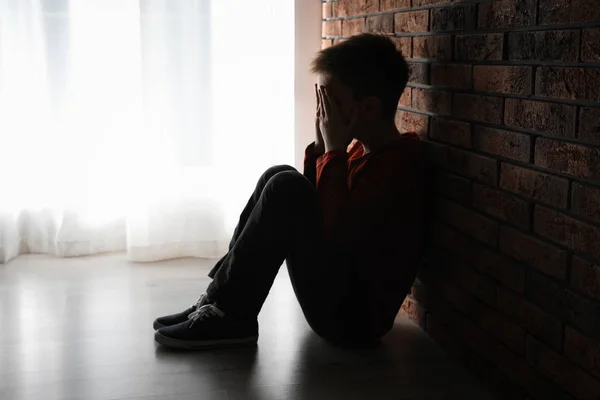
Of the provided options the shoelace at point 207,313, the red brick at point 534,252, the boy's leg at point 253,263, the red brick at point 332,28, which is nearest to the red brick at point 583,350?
the red brick at point 534,252

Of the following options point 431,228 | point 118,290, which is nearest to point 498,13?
point 431,228

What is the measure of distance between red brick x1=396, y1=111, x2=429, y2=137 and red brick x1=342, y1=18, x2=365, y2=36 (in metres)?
0.41

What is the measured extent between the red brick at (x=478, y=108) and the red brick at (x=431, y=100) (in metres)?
0.05

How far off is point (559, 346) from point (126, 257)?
71.5 inches

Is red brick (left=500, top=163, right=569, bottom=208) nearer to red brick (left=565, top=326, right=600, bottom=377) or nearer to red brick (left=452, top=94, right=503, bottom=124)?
red brick (left=452, top=94, right=503, bottom=124)

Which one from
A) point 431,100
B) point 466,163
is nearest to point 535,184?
point 466,163

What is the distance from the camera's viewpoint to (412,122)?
7.28 feet

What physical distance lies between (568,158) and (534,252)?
8.7 inches

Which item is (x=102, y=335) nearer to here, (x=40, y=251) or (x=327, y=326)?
(x=327, y=326)

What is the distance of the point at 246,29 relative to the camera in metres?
2.92

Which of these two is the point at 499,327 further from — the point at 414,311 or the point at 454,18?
the point at 454,18

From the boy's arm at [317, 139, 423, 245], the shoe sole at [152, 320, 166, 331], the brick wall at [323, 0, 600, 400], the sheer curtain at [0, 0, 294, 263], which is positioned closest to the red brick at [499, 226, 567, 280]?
the brick wall at [323, 0, 600, 400]

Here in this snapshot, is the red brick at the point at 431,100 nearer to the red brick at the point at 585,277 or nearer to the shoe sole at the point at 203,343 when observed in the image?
the red brick at the point at 585,277

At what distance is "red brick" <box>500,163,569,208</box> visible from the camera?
149cm
